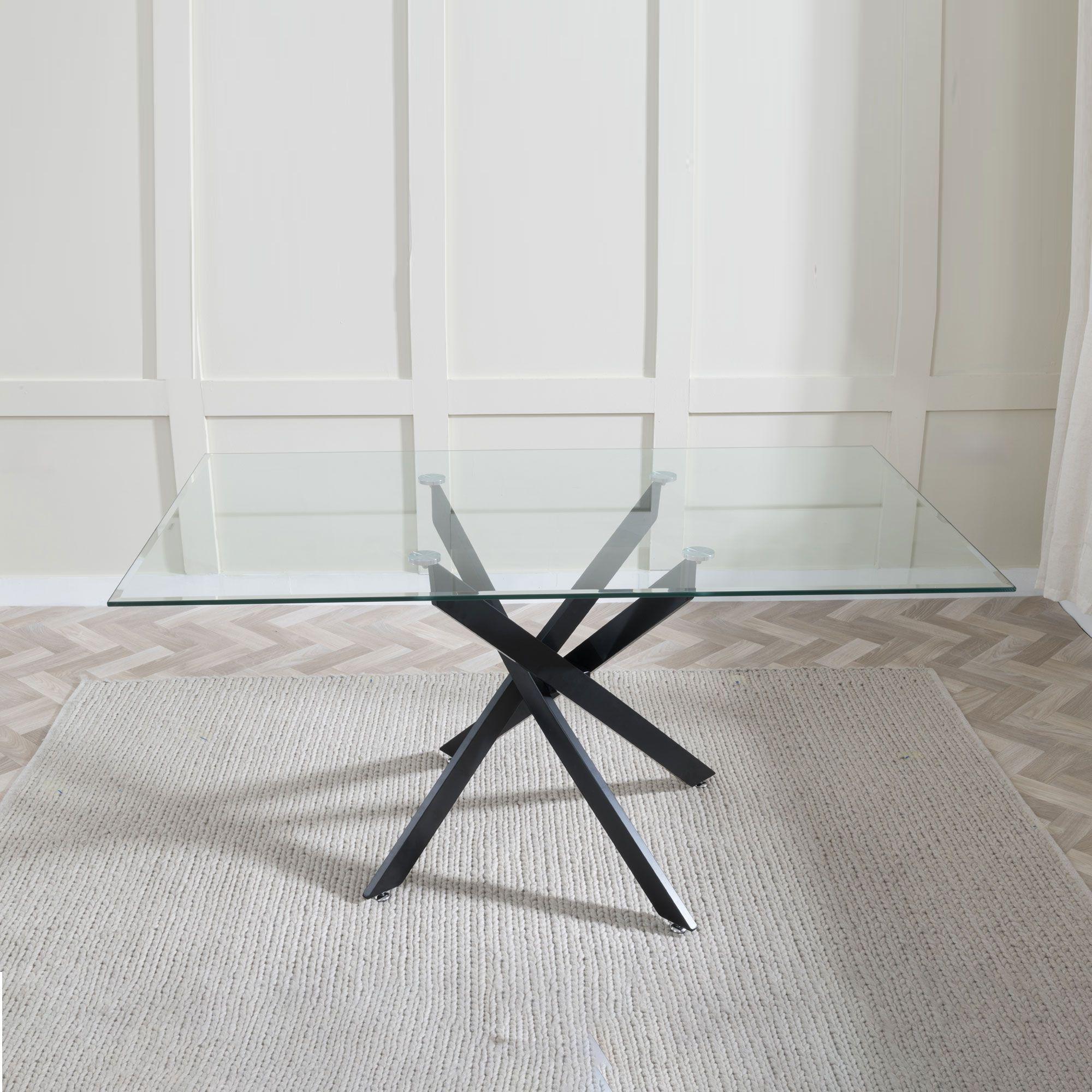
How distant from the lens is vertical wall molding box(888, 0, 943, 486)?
3.20 metres

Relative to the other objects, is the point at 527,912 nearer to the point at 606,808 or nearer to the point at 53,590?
the point at 606,808

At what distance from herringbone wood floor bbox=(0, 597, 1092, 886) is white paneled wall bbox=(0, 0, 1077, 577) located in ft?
1.39

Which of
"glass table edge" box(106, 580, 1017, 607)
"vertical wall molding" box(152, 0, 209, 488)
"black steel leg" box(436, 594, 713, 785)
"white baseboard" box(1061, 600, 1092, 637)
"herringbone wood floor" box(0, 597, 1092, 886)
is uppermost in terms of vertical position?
"vertical wall molding" box(152, 0, 209, 488)

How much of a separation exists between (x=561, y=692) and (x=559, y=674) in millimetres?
68

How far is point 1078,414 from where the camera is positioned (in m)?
3.11

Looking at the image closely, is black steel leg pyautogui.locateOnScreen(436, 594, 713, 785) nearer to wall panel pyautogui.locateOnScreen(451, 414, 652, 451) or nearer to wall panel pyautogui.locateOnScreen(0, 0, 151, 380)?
wall panel pyautogui.locateOnScreen(451, 414, 652, 451)

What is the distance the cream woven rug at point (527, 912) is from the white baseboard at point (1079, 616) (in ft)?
2.70

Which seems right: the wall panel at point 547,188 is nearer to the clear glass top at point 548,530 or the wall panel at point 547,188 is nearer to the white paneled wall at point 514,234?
the white paneled wall at point 514,234

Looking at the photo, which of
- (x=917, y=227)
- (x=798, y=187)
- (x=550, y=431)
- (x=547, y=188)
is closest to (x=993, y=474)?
(x=917, y=227)

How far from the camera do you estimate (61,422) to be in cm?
342

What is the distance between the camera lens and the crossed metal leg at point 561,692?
1.91m

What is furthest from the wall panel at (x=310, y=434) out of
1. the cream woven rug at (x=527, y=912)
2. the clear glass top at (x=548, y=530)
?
the cream woven rug at (x=527, y=912)

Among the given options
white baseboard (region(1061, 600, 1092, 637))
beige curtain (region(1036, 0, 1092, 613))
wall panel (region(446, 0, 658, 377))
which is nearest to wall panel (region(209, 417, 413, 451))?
wall panel (region(446, 0, 658, 377))

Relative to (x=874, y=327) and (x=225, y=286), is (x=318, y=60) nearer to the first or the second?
(x=225, y=286)
